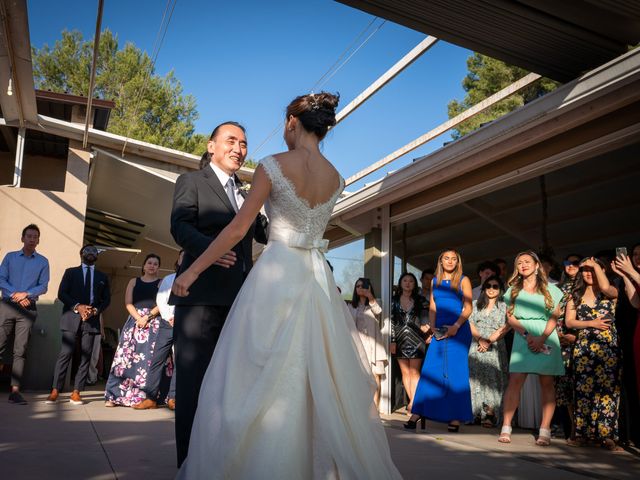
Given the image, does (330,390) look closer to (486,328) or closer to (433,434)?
(433,434)

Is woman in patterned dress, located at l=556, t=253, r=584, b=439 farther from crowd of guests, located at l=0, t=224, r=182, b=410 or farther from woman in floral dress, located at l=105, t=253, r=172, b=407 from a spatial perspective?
woman in floral dress, located at l=105, t=253, r=172, b=407

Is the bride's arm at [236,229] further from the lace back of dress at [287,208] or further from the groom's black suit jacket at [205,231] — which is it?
the groom's black suit jacket at [205,231]

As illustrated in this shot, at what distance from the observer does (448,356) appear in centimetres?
711

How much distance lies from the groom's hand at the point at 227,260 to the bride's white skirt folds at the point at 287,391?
271 millimetres

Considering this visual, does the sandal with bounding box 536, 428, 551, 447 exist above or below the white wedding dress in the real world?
below

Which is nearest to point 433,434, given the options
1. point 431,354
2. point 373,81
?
point 431,354

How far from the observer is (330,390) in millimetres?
2838

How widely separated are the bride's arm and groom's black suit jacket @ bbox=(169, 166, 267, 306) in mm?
258

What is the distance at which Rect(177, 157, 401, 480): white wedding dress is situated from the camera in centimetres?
273

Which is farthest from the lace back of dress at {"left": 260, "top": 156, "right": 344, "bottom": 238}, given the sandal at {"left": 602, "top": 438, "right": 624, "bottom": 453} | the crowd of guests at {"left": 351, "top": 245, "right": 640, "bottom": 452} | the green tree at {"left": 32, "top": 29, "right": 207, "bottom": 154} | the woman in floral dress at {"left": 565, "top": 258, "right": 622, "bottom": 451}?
the green tree at {"left": 32, "top": 29, "right": 207, "bottom": 154}

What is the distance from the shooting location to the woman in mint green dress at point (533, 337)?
6.30 m

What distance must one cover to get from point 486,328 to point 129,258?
12.7 meters

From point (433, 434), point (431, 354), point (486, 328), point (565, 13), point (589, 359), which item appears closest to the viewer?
point (565, 13)

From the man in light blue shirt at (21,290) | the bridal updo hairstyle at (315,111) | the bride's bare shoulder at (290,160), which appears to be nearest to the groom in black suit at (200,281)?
the bride's bare shoulder at (290,160)
